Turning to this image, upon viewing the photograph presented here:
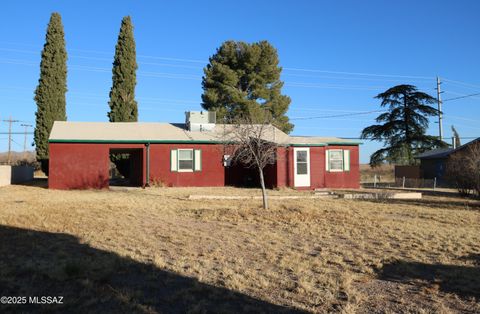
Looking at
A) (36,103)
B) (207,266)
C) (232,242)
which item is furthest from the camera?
(36,103)

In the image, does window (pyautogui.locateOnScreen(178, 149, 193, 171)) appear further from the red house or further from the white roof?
the white roof

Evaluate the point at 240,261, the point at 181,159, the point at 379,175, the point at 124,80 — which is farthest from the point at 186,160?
the point at 379,175

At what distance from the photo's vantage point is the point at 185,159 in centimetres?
2555

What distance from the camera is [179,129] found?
27969mm

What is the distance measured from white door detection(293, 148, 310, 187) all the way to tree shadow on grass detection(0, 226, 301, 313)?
17.3 metres

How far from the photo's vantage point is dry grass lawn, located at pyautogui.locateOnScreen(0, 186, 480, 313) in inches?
211

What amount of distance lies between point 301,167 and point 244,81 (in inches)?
914

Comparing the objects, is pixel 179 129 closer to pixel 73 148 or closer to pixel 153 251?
pixel 73 148

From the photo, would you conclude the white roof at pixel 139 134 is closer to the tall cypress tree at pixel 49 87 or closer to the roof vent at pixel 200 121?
the roof vent at pixel 200 121

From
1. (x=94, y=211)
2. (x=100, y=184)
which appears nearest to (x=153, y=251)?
(x=94, y=211)

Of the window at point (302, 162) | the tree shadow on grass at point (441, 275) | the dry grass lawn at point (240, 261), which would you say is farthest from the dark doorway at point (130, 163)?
the tree shadow on grass at point (441, 275)

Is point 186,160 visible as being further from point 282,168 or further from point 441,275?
point 441,275

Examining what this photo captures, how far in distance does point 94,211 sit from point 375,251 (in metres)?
8.53

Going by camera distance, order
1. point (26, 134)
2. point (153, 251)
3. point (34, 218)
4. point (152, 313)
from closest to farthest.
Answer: point (152, 313) → point (153, 251) → point (34, 218) → point (26, 134)
